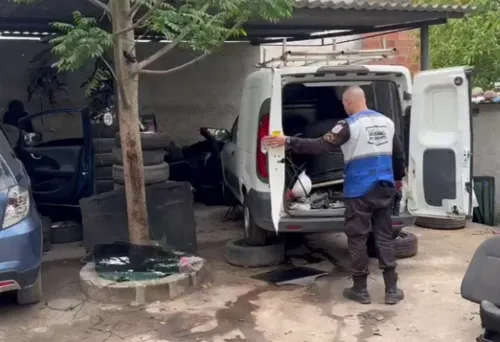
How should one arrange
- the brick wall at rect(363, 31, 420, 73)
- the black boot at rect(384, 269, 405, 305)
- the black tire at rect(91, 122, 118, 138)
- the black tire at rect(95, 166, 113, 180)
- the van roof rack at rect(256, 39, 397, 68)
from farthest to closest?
the brick wall at rect(363, 31, 420, 73), the black tire at rect(91, 122, 118, 138), the black tire at rect(95, 166, 113, 180), the van roof rack at rect(256, 39, 397, 68), the black boot at rect(384, 269, 405, 305)

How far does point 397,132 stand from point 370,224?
1.37 metres

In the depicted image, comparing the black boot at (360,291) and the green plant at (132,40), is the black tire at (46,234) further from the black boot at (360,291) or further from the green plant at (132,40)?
the black boot at (360,291)

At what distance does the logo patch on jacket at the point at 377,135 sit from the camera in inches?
223

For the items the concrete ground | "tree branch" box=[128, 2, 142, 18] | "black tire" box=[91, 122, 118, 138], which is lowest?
the concrete ground

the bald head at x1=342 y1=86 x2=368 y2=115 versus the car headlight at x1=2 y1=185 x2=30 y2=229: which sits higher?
the bald head at x1=342 y1=86 x2=368 y2=115

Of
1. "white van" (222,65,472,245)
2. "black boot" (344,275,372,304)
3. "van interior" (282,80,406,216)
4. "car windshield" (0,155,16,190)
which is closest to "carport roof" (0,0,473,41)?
"van interior" (282,80,406,216)

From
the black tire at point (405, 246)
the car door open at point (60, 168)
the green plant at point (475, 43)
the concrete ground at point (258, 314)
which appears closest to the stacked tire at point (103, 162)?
the car door open at point (60, 168)

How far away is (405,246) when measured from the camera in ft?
23.7

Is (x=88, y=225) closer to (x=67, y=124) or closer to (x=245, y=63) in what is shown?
(x=67, y=124)

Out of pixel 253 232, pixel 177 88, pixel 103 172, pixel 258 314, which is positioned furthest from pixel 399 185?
pixel 177 88

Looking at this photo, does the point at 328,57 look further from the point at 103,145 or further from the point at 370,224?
the point at 103,145

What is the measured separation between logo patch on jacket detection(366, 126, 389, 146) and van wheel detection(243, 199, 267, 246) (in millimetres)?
1712

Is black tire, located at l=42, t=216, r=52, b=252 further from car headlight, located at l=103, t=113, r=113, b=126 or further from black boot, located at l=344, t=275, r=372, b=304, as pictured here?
black boot, located at l=344, t=275, r=372, b=304

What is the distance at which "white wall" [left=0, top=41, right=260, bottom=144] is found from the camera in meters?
11.7
